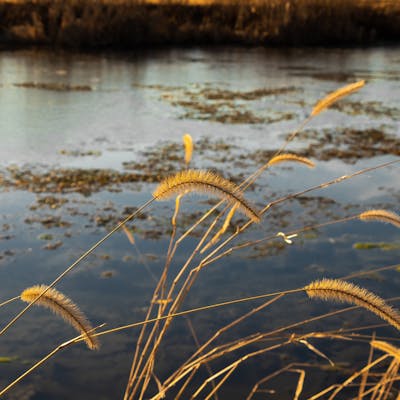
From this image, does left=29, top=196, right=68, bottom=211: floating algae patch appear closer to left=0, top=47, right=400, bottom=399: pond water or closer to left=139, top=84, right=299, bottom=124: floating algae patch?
left=0, top=47, right=400, bottom=399: pond water

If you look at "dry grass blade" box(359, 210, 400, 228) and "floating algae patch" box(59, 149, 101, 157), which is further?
"floating algae patch" box(59, 149, 101, 157)

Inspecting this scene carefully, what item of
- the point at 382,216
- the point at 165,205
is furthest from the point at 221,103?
the point at 382,216

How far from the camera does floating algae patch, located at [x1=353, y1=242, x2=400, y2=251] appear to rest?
4820mm

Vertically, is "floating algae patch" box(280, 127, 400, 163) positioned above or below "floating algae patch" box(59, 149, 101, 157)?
above

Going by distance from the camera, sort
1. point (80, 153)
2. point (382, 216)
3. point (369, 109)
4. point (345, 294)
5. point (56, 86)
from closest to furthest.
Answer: point (345, 294) → point (382, 216) → point (80, 153) → point (369, 109) → point (56, 86)

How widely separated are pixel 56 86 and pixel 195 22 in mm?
8214

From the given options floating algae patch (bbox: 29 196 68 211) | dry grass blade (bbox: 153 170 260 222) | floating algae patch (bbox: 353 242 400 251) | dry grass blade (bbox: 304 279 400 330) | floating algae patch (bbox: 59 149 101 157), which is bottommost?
floating algae patch (bbox: 59 149 101 157)

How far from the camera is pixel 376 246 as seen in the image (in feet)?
15.9

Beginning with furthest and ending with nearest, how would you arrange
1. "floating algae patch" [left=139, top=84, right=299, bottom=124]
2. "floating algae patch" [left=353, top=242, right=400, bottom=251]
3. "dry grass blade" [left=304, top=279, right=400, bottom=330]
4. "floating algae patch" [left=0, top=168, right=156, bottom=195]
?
1. "floating algae patch" [left=139, top=84, right=299, bottom=124]
2. "floating algae patch" [left=0, top=168, right=156, bottom=195]
3. "floating algae patch" [left=353, top=242, right=400, bottom=251]
4. "dry grass blade" [left=304, top=279, right=400, bottom=330]

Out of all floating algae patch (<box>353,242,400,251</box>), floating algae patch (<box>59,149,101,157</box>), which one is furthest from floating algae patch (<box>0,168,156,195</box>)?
floating algae patch (<box>353,242,400,251</box>)

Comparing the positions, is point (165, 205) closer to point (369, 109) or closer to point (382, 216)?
point (382, 216)

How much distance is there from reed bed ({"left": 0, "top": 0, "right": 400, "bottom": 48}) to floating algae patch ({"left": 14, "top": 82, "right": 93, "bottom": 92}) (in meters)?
4.88

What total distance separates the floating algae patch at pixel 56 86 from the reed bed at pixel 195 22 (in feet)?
16.0

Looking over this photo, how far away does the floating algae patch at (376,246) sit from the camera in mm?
4820
